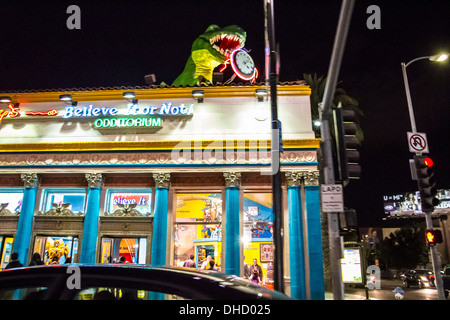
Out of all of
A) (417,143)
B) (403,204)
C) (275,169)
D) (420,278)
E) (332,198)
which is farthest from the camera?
(403,204)

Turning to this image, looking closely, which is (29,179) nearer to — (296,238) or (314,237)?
(296,238)

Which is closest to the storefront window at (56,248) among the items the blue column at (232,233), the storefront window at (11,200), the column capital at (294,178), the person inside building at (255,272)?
the storefront window at (11,200)

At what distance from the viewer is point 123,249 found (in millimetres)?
16625

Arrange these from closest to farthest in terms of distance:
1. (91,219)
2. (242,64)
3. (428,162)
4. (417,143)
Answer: (428,162) → (417,143) → (91,219) → (242,64)

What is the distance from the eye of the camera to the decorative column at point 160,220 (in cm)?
1561

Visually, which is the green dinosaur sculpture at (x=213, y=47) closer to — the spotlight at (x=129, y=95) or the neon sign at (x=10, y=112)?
the spotlight at (x=129, y=95)

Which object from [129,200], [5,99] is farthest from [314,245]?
[5,99]

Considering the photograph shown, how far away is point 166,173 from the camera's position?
654 inches

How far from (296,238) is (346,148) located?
836 cm

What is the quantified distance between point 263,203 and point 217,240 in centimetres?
308

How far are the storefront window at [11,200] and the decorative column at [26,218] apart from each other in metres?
0.93

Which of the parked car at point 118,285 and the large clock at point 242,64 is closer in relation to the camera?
the parked car at point 118,285
